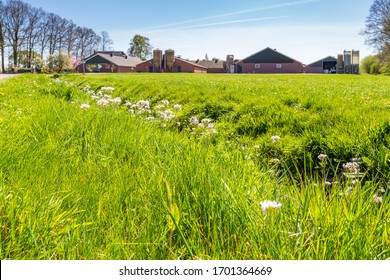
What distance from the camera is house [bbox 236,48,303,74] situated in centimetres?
8812

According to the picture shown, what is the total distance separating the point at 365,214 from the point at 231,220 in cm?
74

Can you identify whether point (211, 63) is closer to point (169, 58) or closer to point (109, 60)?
point (169, 58)

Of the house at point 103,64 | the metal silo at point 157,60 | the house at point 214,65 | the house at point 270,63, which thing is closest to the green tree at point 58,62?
the house at point 103,64

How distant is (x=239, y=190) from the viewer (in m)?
2.18

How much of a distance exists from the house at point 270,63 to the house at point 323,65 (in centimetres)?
1330

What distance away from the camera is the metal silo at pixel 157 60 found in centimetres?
8677

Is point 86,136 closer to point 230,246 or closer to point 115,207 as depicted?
point 115,207

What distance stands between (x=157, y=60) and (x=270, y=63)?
28.3m

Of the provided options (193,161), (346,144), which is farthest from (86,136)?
(346,144)

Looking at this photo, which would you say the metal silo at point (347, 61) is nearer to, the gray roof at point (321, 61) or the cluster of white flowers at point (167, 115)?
the gray roof at point (321, 61)

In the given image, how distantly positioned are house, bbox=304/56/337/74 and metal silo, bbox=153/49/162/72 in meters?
42.0

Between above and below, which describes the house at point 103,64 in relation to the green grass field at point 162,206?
above

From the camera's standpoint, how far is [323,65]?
100625 mm

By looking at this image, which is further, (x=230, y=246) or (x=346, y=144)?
(x=346, y=144)
